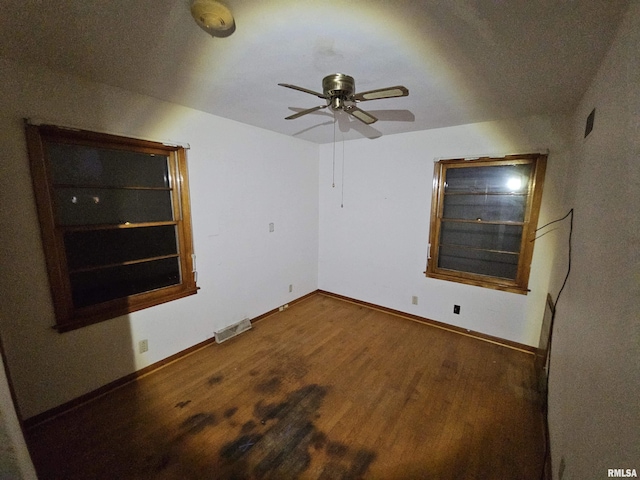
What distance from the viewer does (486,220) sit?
2.78m

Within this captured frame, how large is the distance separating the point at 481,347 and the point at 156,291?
346 centimetres

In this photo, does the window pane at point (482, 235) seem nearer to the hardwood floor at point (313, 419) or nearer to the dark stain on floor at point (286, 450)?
the hardwood floor at point (313, 419)

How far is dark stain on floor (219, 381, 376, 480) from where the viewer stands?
1.47 meters

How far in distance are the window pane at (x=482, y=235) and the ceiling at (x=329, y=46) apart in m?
1.21

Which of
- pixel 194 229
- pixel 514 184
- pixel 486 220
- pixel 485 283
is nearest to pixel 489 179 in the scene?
pixel 514 184

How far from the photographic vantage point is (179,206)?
2424mm

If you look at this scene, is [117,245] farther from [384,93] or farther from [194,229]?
[384,93]

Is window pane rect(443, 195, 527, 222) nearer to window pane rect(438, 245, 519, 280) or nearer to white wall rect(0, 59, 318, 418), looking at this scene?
window pane rect(438, 245, 519, 280)

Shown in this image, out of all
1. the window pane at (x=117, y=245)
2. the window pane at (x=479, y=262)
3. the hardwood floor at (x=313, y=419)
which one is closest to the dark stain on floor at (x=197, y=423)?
the hardwood floor at (x=313, y=419)

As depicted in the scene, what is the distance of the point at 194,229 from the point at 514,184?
3.39 metres

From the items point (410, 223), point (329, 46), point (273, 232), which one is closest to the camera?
point (329, 46)

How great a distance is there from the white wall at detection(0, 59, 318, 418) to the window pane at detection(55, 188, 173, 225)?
19cm

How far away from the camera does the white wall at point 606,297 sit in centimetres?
77

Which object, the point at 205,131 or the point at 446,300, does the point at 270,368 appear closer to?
the point at 446,300
